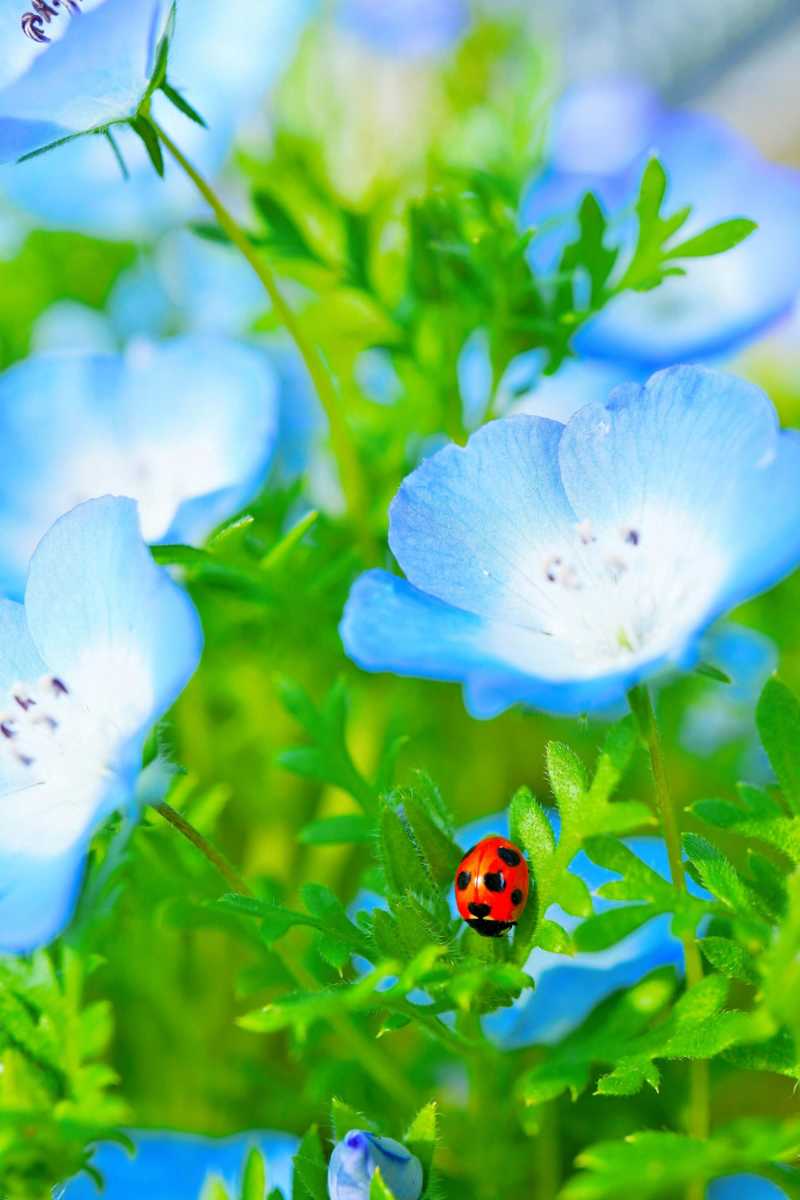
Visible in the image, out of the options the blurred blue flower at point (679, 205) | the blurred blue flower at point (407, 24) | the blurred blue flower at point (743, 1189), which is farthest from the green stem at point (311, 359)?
the blurred blue flower at point (407, 24)

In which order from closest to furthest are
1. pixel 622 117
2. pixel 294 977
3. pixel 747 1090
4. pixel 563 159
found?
pixel 294 977 → pixel 747 1090 → pixel 563 159 → pixel 622 117

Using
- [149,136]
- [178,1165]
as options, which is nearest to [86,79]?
[149,136]

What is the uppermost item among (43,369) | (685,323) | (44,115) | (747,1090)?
(44,115)

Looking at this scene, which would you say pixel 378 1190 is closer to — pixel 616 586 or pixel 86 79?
pixel 616 586

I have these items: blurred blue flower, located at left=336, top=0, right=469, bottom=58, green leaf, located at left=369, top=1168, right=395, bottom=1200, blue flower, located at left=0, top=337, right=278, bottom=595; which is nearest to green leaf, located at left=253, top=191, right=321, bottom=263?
blue flower, located at left=0, top=337, right=278, bottom=595

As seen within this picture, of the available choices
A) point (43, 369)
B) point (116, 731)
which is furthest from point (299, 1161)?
point (43, 369)

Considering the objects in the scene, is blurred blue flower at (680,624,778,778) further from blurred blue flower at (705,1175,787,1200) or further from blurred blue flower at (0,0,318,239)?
blurred blue flower at (0,0,318,239)

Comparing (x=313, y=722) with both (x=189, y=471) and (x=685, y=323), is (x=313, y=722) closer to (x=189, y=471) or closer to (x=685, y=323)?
(x=189, y=471)

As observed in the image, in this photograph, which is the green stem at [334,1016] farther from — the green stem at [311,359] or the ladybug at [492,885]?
the green stem at [311,359]

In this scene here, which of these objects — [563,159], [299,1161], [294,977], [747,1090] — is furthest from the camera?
[563,159]
